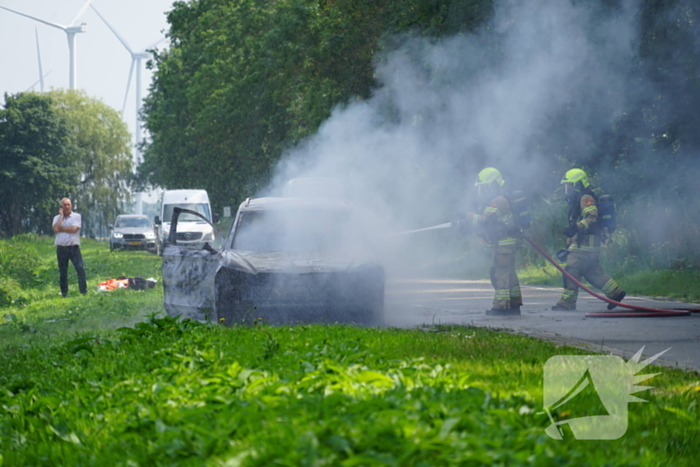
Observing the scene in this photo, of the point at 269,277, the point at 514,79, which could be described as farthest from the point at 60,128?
the point at 269,277

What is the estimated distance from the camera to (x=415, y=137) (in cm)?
2031

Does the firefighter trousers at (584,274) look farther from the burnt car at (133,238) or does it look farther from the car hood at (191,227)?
the burnt car at (133,238)

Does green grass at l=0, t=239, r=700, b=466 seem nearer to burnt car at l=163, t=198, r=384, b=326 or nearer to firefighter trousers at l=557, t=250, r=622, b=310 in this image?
burnt car at l=163, t=198, r=384, b=326

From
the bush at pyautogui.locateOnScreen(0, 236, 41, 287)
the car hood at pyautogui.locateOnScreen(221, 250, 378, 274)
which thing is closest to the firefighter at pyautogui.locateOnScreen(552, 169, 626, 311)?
the car hood at pyautogui.locateOnScreen(221, 250, 378, 274)

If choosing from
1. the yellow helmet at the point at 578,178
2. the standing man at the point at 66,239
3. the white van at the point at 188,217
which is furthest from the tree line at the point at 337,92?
the standing man at the point at 66,239

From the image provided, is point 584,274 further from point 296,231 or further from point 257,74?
point 257,74

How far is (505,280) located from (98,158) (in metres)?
54.9

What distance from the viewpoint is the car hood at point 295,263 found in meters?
9.06

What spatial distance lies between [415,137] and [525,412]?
54.8 ft

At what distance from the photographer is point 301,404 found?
3.96 metres

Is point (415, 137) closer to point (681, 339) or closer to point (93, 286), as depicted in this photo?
point (93, 286)

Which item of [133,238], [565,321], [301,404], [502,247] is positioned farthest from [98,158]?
[301,404]

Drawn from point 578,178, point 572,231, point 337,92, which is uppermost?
point 337,92

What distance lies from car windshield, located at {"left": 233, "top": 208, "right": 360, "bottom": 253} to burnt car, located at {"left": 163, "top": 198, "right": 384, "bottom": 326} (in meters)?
0.01
